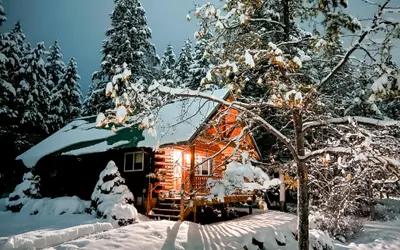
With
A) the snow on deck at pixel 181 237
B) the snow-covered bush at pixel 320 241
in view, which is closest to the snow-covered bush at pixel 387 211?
the snow-covered bush at pixel 320 241

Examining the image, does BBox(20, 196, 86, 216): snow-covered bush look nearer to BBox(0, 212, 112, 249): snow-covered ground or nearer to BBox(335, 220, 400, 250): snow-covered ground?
BBox(0, 212, 112, 249): snow-covered ground

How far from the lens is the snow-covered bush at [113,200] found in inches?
520

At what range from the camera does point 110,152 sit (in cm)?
1770

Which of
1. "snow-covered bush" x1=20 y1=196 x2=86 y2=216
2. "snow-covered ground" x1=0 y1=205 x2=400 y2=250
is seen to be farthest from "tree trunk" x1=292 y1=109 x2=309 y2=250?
"snow-covered bush" x1=20 y1=196 x2=86 y2=216

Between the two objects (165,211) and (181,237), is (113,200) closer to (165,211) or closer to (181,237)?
(165,211)

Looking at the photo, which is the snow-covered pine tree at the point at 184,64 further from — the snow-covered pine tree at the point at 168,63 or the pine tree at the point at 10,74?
the pine tree at the point at 10,74

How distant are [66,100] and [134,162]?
19.6 meters

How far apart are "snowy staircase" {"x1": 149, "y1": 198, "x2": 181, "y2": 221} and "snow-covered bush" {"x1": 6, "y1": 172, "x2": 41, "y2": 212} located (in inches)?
323

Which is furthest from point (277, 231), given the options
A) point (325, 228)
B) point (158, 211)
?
point (158, 211)

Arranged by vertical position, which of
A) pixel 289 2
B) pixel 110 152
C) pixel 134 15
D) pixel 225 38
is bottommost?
pixel 110 152

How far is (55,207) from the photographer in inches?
638

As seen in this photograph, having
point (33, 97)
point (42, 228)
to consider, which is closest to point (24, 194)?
point (42, 228)

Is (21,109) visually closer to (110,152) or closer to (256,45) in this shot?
(110,152)

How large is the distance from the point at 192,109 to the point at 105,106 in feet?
46.1
